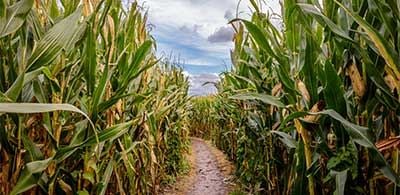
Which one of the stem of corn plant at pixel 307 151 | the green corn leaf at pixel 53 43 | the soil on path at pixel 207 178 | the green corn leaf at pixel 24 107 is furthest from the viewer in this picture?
the soil on path at pixel 207 178

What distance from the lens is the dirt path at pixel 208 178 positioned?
459cm

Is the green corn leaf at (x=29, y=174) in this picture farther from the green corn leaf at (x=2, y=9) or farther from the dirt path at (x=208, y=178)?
the dirt path at (x=208, y=178)

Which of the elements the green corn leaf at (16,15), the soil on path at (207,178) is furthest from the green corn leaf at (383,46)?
the soil on path at (207,178)

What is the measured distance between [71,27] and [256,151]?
7.87 ft

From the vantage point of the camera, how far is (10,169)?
123 cm

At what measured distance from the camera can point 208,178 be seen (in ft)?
17.8

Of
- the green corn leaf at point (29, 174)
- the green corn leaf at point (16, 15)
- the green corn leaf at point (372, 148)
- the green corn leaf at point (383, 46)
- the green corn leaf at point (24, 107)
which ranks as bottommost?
the green corn leaf at point (29, 174)

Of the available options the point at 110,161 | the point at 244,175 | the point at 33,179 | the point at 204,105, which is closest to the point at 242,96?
the point at 110,161

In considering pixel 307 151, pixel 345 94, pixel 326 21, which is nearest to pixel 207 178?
pixel 307 151

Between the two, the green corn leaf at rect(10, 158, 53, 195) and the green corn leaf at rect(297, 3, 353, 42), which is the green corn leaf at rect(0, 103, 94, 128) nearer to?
the green corn leaf at rect(10, 158, 53, 195)

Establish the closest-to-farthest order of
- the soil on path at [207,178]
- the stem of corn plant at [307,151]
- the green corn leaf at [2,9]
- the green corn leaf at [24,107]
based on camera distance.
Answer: the green corn leaf at [24,107], the green corn leaf at [2,9], the stem of corn plant at [307,151], the soil on path at [207,178]

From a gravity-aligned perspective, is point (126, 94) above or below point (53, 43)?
below

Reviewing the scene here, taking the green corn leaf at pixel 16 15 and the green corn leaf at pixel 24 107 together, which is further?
the green corn leaf at pixel 16 15

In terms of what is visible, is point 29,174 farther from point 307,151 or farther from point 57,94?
point 307,151
